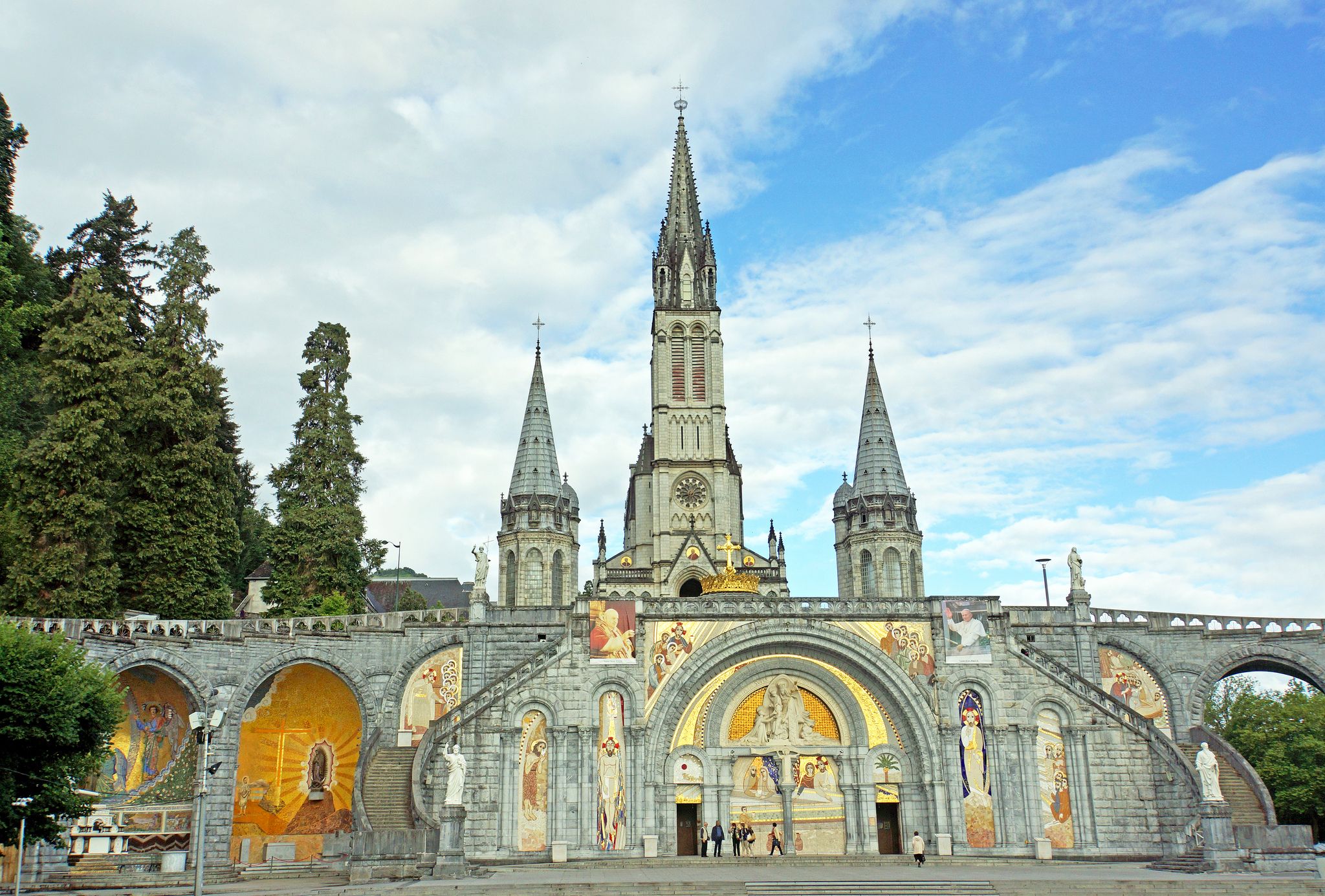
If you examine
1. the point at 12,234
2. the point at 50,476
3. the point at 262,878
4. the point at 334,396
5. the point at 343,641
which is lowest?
the point at 262,878

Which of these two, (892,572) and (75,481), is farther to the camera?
(892,572)

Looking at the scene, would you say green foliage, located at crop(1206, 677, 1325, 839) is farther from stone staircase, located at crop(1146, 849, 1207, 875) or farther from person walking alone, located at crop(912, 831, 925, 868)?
person walking alone, located at crop(912, 831, 925, 868)

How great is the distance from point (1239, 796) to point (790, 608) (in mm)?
13051

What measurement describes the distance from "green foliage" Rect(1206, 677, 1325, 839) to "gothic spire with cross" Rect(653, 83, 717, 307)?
36.8 m

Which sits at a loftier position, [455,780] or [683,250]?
[683,250]

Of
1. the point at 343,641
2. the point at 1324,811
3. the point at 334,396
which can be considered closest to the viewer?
the point at 343,641

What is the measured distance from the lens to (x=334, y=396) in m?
39.7

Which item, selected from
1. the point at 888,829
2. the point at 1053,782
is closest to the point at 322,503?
the point at 888,829

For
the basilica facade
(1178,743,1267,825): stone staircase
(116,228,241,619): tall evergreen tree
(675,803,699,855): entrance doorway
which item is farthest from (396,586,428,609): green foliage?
(1178,743,1267,825): stone staircase

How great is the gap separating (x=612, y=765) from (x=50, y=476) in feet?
59.5

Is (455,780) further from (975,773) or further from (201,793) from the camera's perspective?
(975,773)

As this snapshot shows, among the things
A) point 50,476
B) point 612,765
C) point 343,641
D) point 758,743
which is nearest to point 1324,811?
point 758,743

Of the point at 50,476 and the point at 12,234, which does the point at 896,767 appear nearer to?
the point at 50,476

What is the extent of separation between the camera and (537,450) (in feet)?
190
